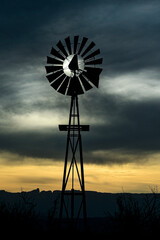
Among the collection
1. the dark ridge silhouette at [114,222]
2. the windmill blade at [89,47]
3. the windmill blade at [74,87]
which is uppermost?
the windmill blade at [89,47]

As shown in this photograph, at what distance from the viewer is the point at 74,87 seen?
18.5m

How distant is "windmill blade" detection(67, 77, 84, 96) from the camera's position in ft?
60.6

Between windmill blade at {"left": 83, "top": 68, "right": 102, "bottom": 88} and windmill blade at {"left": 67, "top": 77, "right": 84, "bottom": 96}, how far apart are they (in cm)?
60

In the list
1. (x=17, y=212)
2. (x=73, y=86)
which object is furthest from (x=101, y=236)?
(x=73, y=86)

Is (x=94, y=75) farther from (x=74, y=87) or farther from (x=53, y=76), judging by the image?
(x=53, y=76)

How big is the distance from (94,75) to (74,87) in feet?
3.78

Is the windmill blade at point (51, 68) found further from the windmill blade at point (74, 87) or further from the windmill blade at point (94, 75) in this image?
the windmill blade at point (94, 75)

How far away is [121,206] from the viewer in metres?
14.0

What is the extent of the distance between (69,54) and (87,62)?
985 millimetres

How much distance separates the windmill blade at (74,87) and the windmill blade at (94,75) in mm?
603

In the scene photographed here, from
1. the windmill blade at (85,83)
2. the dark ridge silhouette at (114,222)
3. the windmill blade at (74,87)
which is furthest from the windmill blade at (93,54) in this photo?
the dark ridge silhouette at (114,222)

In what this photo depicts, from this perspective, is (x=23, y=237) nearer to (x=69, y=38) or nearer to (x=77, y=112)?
(x=77, y=112)

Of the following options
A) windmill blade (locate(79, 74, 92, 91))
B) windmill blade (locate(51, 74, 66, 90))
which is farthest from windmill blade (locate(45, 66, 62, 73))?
windmill blade (locate(79, 74, 92, 91))

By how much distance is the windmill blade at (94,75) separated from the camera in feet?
60.0
